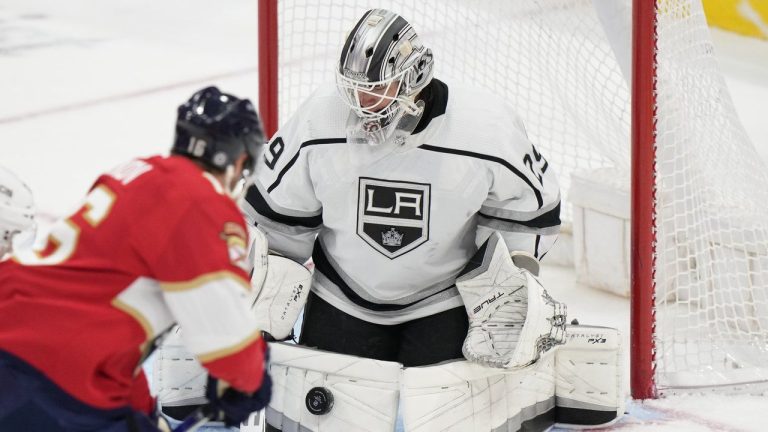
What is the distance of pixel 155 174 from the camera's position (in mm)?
1537

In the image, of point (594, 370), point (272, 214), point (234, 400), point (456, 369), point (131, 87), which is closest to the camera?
point (234, 400)

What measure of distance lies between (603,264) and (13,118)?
7.98 feet

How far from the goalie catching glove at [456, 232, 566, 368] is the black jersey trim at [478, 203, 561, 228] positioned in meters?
0.04

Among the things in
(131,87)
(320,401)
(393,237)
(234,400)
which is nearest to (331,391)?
A: (320,401)

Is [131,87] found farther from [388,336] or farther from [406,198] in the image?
[406,198]

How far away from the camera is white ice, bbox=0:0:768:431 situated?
10.3 ft

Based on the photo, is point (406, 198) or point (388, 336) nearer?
point (406, 198)

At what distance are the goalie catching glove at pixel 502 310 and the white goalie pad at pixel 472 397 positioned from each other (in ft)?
0.12

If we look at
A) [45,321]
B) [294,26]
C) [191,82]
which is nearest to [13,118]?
[191,82]

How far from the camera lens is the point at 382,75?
2166mm

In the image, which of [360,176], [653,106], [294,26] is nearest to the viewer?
[360,176]

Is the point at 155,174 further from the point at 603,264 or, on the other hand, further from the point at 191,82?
the point at 191,82

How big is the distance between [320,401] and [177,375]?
369 mm

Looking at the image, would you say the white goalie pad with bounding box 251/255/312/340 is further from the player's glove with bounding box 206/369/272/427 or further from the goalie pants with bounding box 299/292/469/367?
the player's glove with bounding box 206/369/272/427
